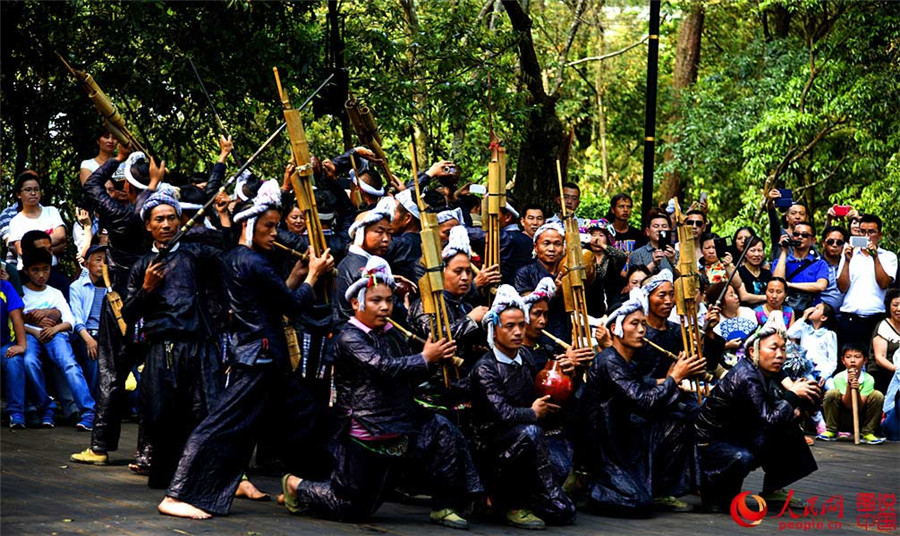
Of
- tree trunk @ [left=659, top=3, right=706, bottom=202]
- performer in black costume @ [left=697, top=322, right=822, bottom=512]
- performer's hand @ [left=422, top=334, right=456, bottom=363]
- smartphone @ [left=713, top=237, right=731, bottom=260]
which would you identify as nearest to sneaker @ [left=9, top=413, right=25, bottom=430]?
performer's hand @ [left=422, top=334, right=456, bottom=363]

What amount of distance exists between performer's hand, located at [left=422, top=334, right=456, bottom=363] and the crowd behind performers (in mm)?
12

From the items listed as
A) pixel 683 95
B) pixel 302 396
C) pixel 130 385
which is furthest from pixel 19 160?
pixel 683 95

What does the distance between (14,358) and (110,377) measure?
91.0 inches

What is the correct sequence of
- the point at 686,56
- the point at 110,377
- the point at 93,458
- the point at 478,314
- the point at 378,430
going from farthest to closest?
the point at 686,56 < the point at 93,458 < the point at 110,377 < the point at 478,314 < the point at 378,430

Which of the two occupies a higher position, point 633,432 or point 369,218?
point 369,218

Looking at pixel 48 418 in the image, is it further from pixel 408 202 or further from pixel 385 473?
pixel 385 473

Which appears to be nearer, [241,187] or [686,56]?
[241,187]

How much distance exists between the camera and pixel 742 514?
8680 mm

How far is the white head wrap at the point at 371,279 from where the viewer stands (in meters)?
7.72

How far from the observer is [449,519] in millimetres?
7809

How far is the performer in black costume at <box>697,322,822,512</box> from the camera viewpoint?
28.6ft

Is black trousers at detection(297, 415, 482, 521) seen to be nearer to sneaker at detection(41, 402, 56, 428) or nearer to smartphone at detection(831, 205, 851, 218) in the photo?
sneaker at detection(41, 402, 56, 428)

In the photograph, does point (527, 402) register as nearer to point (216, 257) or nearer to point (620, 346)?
point (620, 346)

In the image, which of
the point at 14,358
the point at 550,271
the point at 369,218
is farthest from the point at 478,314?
the point at 14,358
